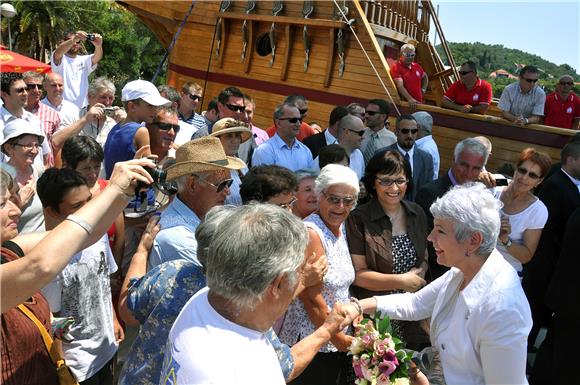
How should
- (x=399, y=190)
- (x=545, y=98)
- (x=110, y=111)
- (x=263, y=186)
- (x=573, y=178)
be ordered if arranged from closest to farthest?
(x=263, y=186) < (x=399, y=190) < (x=573, y=178) < (x=110, y=111) < (x=545, y=98)

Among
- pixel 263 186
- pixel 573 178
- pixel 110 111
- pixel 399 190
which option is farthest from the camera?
pixel 110 111

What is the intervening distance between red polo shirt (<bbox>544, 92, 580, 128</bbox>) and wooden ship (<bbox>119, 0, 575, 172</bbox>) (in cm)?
106

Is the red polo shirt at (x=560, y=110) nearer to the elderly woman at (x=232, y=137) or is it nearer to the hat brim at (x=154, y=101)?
the elderly woman at (x=232, y=137)

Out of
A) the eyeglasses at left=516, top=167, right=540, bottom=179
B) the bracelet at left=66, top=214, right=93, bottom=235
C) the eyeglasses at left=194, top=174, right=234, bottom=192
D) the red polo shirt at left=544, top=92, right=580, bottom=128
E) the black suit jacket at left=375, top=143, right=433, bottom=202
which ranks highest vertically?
the red polo shirt at left=544, top=92, right=580, bottom=128

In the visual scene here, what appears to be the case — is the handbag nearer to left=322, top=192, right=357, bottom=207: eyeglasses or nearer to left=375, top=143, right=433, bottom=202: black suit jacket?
left=322, top=192, right=357, bottom=207: eyeglasses

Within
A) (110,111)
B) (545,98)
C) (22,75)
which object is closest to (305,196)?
(110,111)

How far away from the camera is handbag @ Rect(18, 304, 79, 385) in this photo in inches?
83.7

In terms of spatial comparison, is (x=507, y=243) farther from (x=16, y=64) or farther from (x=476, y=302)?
(x=16, y=64)

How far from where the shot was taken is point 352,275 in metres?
3.35

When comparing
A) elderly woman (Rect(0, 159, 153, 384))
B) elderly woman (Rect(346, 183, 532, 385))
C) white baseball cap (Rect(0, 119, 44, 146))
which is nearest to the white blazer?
elderly woman (Rect(346, 183, 532, 385))

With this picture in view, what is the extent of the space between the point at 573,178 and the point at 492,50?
72320mm

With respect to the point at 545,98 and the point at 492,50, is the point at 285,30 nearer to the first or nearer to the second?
the point at 545,98

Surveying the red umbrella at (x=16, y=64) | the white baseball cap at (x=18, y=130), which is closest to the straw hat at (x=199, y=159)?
the white baseball cap at (x=18, y=130)

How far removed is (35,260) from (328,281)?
6.10 ft
